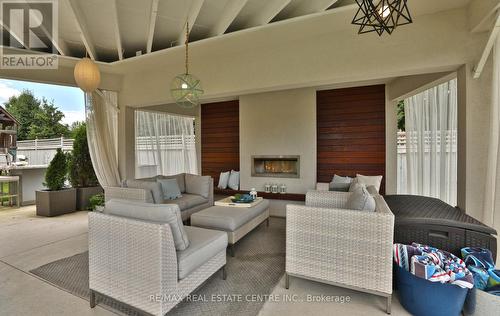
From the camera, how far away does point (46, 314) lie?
1.82 meters

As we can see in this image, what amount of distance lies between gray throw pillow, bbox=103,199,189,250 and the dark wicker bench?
2.07 m

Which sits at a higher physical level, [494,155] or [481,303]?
[494,155]

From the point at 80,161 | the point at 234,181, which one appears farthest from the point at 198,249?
the point at 80,161

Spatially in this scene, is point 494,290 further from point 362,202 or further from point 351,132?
point 351,132

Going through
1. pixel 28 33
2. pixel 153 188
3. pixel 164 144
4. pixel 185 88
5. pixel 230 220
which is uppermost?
pixel 28 33

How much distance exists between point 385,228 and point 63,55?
548 centimetres

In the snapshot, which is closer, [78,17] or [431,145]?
[78,17]

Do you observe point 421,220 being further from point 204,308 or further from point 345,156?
point 345,156

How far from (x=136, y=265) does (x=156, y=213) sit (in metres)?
0.38

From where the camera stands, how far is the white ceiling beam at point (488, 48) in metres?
2.27

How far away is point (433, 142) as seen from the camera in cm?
407

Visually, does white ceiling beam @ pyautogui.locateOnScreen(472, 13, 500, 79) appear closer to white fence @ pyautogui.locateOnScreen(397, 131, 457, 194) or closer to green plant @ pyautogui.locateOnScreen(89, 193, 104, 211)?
white fence @ pyautogui.locateOnScreen(397, 131, 457, 194)

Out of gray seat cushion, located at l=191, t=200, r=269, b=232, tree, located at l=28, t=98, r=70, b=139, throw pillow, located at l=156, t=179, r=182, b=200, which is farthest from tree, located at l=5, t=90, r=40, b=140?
gray seat cushion, located at l=191, t=200, r=269, b=232

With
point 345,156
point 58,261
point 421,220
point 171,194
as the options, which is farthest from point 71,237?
point 345,156
